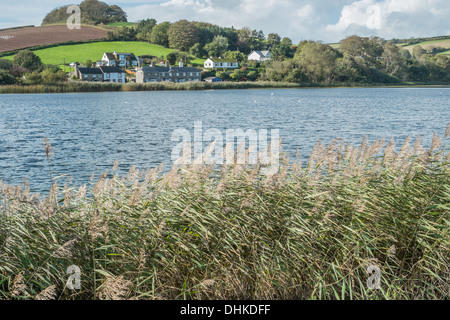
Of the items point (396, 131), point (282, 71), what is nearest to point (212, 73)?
point (282, 71)

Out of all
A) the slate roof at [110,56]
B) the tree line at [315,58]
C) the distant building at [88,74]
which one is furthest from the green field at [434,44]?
the distant building at [88,74]

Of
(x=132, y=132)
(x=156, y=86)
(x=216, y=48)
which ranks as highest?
(x=216, y=48)

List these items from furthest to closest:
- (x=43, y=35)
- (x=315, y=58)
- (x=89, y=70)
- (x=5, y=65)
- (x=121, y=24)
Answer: (x=121, y=24) < (x=43, y=35) < (x=315, y=58) < (x=89, y=70) < (x=5, y=65)

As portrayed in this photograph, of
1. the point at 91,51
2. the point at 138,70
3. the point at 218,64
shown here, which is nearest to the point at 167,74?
the point at 138,70

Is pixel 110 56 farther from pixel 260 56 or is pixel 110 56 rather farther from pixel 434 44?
pixel 434 44

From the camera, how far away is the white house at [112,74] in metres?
123

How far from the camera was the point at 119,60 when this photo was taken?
5522 inches

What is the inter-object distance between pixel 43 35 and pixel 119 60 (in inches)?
1164

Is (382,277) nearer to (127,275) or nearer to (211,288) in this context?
(211,288)

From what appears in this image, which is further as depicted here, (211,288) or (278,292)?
(278,292)

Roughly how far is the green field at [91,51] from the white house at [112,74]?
14.6 meters

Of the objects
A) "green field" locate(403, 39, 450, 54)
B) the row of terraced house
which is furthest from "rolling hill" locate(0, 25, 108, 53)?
"green field" locate(403, 39, 450, 54)
